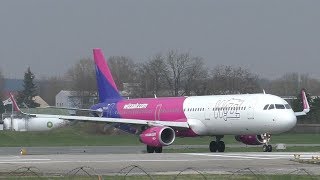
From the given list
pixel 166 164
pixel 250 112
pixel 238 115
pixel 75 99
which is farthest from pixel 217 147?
pixel 75 99

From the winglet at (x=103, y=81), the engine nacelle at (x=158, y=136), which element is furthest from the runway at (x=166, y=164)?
the winglet at (x=103, y=81)

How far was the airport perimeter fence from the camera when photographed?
2559 cm

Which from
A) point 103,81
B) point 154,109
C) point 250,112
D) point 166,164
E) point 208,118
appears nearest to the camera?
point 166,164

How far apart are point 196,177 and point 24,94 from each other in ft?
481

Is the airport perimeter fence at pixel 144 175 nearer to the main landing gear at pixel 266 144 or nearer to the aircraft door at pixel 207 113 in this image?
the main landing gear at pixel 266 144

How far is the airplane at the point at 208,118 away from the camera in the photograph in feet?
153

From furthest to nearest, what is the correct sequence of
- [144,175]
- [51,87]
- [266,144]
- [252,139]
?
1. [51,87]
2. [252,139]
3. [266,144]
4. [144,175]

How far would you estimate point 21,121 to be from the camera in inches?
4225

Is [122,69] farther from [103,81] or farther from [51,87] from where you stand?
[103,81]

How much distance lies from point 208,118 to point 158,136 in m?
3.29

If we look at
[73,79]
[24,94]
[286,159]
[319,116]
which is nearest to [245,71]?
[319,116]

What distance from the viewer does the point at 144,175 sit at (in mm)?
26609

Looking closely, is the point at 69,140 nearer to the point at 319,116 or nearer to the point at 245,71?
the point at 319,116

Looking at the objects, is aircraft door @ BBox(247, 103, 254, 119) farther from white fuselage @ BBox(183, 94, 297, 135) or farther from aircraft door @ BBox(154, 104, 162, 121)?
aircraft door @ BBox(154, 104, 162, 121)
